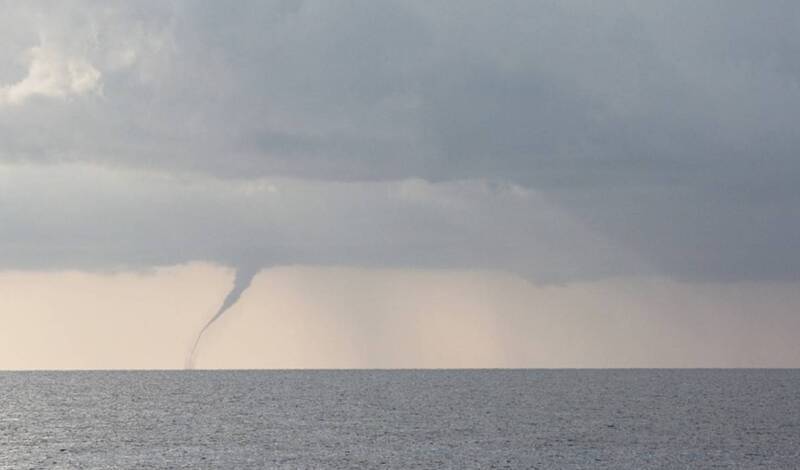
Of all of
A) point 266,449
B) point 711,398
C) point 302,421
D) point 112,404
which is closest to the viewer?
point 266,449

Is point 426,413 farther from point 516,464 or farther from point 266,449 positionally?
point 516,464

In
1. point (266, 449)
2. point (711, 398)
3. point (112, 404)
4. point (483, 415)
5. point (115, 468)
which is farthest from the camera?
point (711, 398)

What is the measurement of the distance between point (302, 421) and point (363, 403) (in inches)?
1962

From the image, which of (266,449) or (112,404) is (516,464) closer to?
(266,449)

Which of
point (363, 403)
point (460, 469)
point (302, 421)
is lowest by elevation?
point (460, 469)

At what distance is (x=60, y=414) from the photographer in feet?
479

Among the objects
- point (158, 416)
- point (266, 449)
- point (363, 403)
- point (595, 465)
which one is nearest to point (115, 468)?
point (266, 449)

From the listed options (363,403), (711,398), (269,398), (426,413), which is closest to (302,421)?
(426,413)

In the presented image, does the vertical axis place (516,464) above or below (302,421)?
below

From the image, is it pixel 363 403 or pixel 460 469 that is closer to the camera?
pixel 460 469

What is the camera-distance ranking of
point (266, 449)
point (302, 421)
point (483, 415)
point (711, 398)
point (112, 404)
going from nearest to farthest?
point (266, 449)
point (302, 421)
point (483, 415)
point (112, 404)
point (711, 398)

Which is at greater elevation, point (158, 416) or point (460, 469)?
point (158, 416)

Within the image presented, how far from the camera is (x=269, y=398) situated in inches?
7771

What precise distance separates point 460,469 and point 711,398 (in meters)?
131
